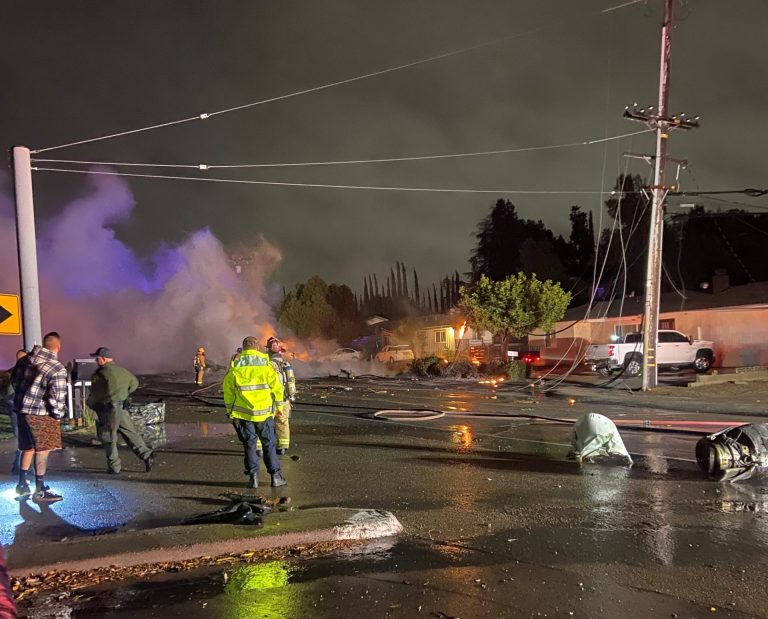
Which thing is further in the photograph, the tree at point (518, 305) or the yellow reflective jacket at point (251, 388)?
the tree at point (518, 305)

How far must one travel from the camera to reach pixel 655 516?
598cm

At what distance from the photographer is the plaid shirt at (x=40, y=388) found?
22.1 ft

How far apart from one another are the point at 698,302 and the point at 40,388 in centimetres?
3074

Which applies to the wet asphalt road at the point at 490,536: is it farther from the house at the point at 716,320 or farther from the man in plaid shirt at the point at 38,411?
the house at the point at 716,320

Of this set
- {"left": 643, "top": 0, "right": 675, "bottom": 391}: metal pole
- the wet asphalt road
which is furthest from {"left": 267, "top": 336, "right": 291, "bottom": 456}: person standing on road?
{"left": 643, "top": 0, "right": 675, "bottom": 391}: metal pole

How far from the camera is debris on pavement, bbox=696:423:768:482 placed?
7480mm

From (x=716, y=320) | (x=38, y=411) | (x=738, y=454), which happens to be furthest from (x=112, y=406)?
(x=716, y=320)

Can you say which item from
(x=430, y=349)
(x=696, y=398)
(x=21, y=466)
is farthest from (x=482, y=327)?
(x=21, y=466)

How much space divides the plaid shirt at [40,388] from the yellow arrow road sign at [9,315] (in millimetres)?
1806

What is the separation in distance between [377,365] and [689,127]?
2402 centimetres

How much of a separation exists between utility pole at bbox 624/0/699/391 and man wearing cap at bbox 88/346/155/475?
16.6 m

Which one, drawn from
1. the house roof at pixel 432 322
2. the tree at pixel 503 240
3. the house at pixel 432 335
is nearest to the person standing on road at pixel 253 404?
the house at pixel 432 335

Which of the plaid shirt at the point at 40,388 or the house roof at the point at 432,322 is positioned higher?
the plaid shirt at the point at 40,388

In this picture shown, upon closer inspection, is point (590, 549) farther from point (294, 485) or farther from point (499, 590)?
point (294, 485)
